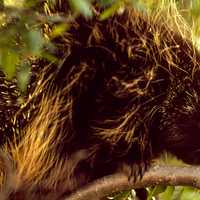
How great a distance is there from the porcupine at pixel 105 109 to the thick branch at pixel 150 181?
55mm

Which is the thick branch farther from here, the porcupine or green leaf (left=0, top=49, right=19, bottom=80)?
green leaf (left=0, top=49, right=19, bottom=80)

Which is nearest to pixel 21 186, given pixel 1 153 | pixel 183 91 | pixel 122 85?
pixel 1 153

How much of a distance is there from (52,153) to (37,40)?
81 centimetres

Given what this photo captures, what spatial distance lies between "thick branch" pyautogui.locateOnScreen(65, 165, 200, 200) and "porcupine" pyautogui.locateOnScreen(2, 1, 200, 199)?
55mm

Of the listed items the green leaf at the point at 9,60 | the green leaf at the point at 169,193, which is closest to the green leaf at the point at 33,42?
the green leaf at the point at 9,60

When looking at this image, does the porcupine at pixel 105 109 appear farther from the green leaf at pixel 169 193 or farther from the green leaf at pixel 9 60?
the green leaf at pixel 9 60

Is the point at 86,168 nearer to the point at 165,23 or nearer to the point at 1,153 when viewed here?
the point at 1,153

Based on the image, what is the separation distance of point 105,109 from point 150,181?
276 mm

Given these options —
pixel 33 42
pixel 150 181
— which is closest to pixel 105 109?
pixel 150 181

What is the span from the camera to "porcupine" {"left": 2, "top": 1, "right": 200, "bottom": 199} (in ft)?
5.08

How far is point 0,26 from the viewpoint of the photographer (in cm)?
95

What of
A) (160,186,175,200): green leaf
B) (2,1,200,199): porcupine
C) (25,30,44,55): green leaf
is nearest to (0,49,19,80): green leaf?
(25,30,44,55): green leaf

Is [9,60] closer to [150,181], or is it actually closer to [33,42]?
[33,42]

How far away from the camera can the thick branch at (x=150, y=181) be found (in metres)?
1.37
